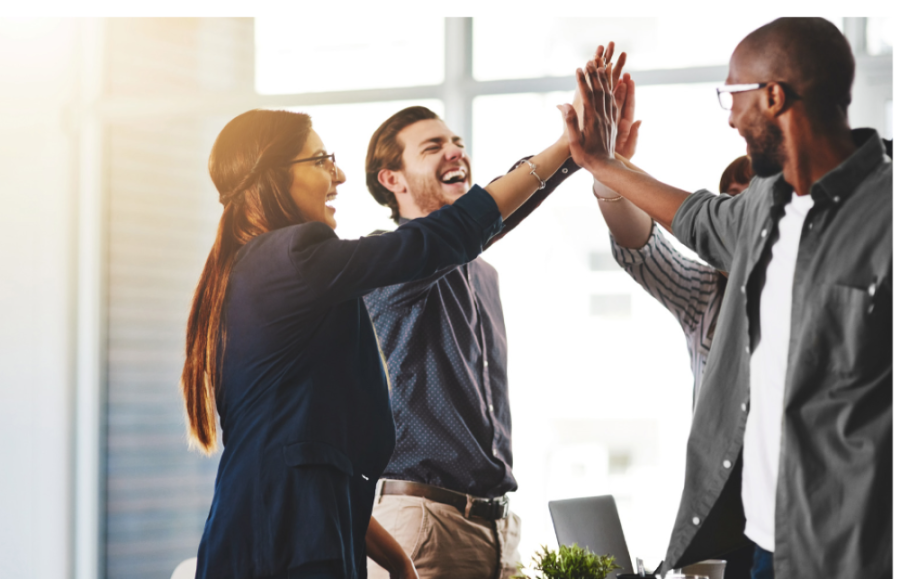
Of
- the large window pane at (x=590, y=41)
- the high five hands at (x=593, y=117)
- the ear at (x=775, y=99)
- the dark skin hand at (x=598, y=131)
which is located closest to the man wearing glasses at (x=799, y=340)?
the ear at (x=775, y=99)

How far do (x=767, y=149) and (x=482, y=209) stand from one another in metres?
0.69

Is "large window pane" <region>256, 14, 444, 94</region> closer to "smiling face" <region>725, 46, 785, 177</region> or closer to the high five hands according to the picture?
the high five hands

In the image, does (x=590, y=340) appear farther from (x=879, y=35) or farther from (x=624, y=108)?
(x=879, y=35)

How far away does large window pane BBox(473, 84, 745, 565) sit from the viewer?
3135 millimetres

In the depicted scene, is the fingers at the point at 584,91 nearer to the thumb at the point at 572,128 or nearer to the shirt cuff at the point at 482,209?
the thumb at the point at 572,128

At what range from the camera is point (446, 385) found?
8.13ft

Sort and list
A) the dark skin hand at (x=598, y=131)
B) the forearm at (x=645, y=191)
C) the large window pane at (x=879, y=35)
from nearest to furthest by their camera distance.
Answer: the forearm at (x=645, y=191)
the dark skin hand at (x=598, y=131)
the large window pane at (x=879, y=35)

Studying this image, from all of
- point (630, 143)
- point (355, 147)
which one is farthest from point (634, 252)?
point (355, 147)

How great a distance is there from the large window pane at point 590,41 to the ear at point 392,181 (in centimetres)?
81

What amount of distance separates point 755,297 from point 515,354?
1.62m

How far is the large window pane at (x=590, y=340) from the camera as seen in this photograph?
123 inches

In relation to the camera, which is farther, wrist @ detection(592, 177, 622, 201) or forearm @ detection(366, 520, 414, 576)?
wrist @ detection(592, 177, 622, 201)

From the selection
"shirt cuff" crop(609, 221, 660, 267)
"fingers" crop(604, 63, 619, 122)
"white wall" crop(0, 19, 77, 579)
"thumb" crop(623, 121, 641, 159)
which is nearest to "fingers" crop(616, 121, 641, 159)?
"thumb" crop(623, 121, 641, 159)

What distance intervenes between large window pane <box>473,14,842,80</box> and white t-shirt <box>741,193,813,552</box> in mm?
1611
